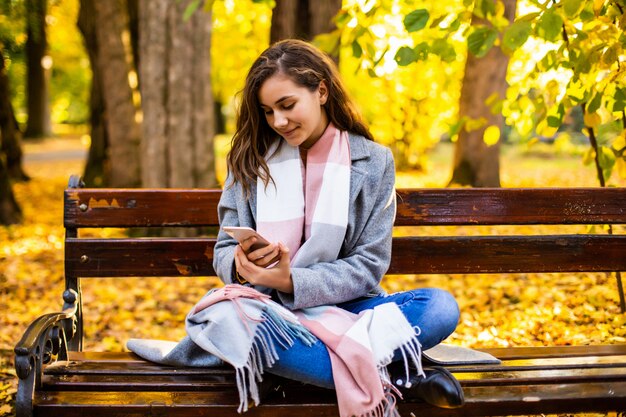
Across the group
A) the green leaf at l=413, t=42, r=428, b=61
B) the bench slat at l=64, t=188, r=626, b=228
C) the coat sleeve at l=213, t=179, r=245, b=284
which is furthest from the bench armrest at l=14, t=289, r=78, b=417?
the green leaf at l=413, t=42, r=428, b=61

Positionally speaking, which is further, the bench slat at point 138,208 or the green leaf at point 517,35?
the bench slat at point 138,208

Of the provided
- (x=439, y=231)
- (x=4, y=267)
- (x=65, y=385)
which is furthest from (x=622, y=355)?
(x=4, y=267)

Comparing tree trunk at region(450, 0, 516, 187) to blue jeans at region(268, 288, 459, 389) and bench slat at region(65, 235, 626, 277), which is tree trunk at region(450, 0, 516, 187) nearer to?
bench slat at region(65, 235, 626, 277)

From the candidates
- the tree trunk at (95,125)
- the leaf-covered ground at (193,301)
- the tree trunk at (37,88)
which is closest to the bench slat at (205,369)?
the leaf-covered ground at (193,301)

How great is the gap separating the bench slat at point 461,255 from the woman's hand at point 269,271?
0.70m

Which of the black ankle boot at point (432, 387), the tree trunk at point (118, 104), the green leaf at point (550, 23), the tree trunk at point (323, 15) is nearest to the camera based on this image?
the black ankle boot at point (432, 387)

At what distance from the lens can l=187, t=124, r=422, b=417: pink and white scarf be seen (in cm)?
252

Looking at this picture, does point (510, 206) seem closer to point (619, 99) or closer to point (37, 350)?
point (619, 99)

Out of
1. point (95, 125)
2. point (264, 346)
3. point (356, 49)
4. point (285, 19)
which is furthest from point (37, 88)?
point (264, 346)

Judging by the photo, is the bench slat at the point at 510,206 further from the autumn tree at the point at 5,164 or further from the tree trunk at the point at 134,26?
the tree trunk at the point at 134,26

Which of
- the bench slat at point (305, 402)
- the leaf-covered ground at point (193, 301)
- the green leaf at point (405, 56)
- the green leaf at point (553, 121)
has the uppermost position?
the green leaf at point (405, 56)

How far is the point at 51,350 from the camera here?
2.83 m

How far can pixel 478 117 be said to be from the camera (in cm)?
1063

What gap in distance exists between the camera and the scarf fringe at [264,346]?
249cm
